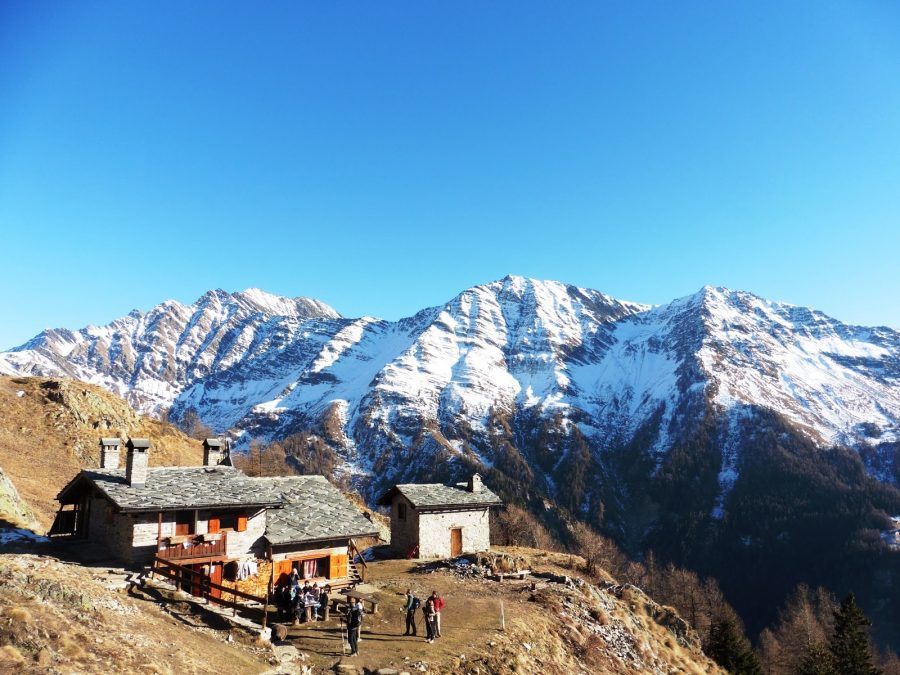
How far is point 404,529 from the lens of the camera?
53125 millimetres

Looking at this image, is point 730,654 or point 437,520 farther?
point 730,654

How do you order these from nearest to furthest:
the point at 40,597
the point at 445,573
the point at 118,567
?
the point at 40,597
the point at 118,567
the point at 445,573

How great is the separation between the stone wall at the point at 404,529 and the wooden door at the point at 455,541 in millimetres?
3815

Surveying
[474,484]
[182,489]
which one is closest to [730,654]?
[474,484]

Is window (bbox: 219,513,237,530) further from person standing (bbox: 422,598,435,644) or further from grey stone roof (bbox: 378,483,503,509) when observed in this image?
grey stone roof (bbox: 378,483,503,509)

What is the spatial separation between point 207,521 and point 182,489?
8.24 ft

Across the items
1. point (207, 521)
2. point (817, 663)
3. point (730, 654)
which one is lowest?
point (817, 663)

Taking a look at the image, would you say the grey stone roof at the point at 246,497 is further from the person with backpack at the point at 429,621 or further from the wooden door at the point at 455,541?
the wooden door at the point at 455,541

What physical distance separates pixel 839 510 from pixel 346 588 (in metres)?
217

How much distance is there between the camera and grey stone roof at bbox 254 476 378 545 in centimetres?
3650

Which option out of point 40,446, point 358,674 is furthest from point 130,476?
point 40,446

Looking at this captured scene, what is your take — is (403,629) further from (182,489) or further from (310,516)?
(182,489)

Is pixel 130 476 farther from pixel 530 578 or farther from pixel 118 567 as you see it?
pixel 530 578

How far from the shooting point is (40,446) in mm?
64000
